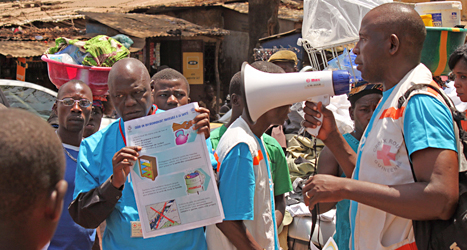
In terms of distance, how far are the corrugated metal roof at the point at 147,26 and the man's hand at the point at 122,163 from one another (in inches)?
278

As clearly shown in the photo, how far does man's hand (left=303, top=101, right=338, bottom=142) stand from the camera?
203 cm

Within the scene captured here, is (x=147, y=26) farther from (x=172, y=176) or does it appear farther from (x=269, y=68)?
(x=172, y=176)

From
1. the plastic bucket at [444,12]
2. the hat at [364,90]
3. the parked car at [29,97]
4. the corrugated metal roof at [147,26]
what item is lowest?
the parked car at [29,97]

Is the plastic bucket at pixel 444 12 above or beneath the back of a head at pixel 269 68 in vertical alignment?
above

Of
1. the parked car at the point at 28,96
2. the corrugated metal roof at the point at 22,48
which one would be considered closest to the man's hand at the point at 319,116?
the parked car at the point at 28,96

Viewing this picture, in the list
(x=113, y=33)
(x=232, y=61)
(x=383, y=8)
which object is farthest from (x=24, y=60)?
(x=383, y=8)

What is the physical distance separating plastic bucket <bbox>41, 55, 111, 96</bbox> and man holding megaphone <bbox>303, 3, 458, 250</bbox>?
2.35 m

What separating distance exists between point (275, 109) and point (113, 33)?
292 inches

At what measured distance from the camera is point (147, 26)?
9.27 meters

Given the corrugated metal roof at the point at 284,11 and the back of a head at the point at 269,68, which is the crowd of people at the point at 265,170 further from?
the corrugated metal roof at the point at 284,11

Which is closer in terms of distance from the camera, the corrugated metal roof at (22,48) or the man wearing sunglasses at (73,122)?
the man wearing sunglasses at (73,122)

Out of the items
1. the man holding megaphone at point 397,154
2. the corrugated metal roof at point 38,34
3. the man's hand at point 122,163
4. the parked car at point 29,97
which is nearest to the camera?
the man holding megaphone at point 397,154

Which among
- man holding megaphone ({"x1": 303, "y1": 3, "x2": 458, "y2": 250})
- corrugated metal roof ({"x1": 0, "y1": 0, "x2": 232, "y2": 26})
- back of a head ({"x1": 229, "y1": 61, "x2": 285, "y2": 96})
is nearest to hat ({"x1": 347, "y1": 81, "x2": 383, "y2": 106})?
back of a head ({"x1": 229, "y1": 61, "x2": 285, "y2": 96})

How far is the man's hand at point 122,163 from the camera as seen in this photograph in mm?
1821
